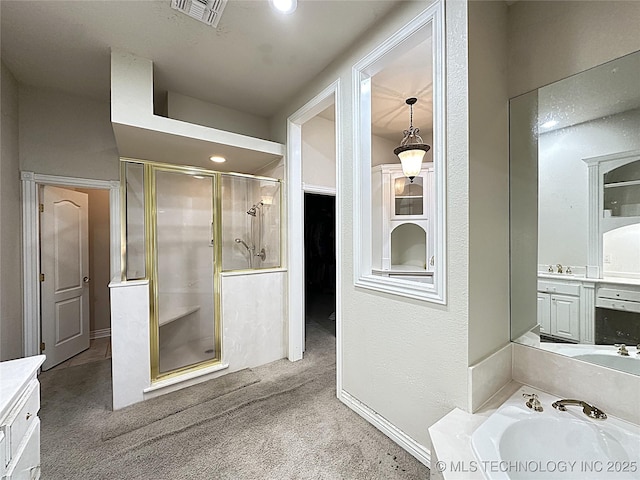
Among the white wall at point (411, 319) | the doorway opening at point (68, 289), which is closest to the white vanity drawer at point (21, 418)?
the white wall at point (411, 319)

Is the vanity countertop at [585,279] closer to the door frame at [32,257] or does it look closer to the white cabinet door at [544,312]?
the white cabinet door at [544,312]

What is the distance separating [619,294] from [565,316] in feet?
0.89

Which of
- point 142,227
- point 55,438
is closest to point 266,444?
point 55,438

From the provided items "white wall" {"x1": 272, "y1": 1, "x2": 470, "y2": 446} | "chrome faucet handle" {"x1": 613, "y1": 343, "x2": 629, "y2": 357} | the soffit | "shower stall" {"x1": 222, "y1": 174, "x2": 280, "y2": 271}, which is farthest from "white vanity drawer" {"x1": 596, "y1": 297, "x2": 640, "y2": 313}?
"shower stall" {"x1": 222, "y1": 174, "x2": 280, "y2": 271}

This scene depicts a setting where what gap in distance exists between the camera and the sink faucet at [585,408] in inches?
52.2

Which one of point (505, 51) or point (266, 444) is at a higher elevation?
point (505, 51)

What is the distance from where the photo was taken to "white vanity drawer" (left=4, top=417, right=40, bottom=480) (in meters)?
1.07

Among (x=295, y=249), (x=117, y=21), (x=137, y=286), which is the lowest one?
(x=137, y=286)

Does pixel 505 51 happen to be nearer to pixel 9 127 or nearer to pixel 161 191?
pixel 161 191

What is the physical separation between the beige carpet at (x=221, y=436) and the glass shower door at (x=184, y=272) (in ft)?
1.23

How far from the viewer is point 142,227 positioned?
7.63 ft

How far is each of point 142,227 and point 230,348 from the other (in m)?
1.40

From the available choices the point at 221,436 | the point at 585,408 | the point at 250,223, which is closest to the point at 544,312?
the point at 585,408

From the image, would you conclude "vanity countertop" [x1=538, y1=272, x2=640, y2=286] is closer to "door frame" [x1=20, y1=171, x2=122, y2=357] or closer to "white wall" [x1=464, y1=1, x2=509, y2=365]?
"white wall" [x1=464, y1=1, x2=509, y2=365]
